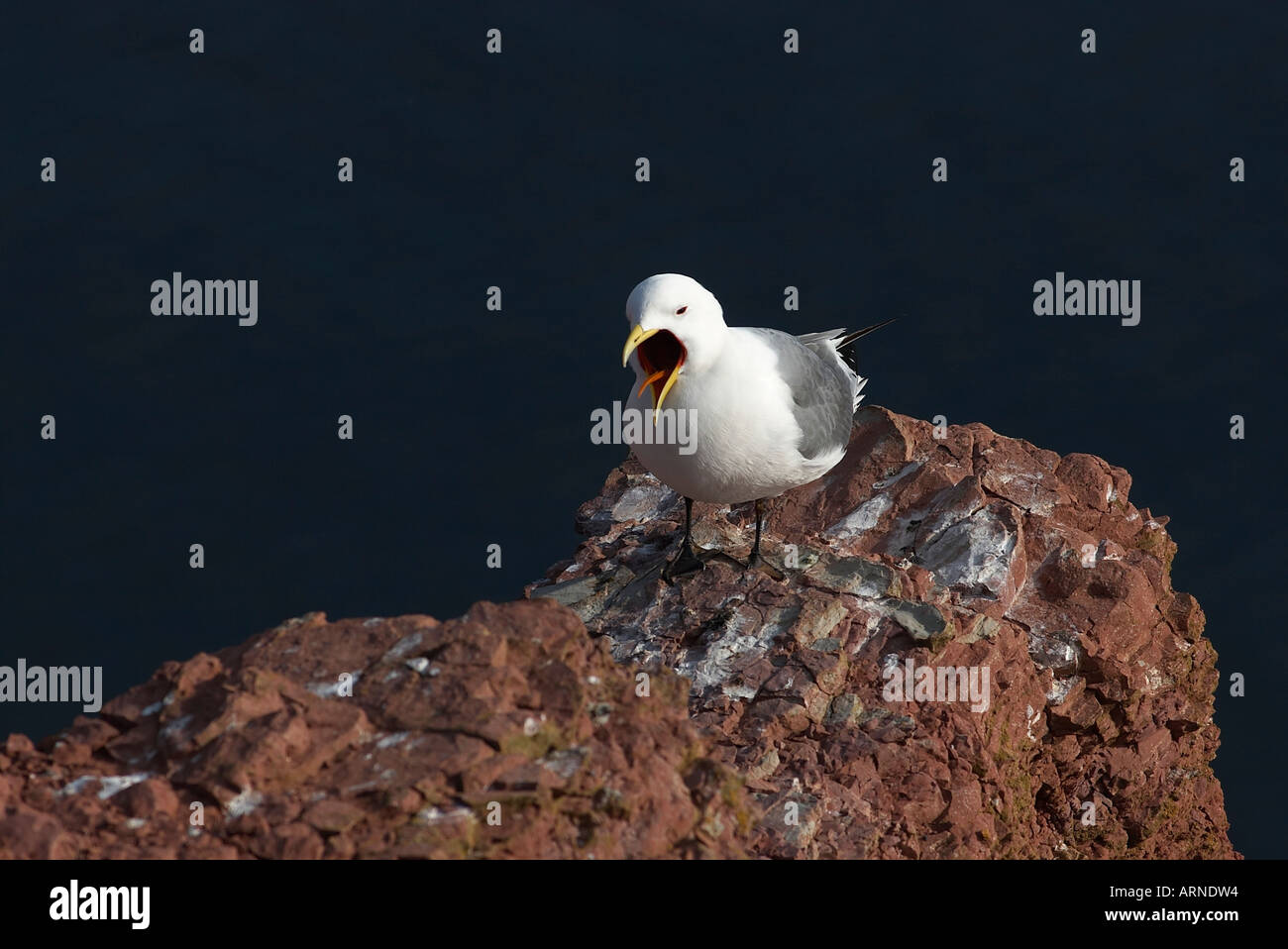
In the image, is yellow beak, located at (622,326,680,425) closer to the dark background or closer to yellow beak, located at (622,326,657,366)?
yellow beak, located at (622,326,657,366)

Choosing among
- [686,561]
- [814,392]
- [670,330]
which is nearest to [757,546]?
[686,561]

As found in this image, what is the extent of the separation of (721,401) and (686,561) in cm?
167

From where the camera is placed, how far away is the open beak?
478 inches

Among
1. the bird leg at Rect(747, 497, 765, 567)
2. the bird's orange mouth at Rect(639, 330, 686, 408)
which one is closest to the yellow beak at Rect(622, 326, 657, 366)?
the bird's orange mouth at Rect(639, 330, 686, 408)

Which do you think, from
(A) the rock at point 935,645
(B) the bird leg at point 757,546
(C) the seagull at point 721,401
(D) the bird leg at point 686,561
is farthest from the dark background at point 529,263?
(C) the seagull at point 721,401

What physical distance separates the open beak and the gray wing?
1.09m

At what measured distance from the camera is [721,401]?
1234 cm

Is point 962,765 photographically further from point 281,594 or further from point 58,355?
point 58,355

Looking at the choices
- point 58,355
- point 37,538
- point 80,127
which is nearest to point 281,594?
point 37,538

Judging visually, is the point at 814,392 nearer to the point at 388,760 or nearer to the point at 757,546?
the point at 757,546

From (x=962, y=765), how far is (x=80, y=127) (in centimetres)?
1949

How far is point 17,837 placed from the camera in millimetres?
7836

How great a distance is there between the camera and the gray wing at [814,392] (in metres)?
13.0

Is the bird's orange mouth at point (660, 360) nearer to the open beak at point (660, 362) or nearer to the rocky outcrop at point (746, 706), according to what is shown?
→ the open beak at point (660, 362)
